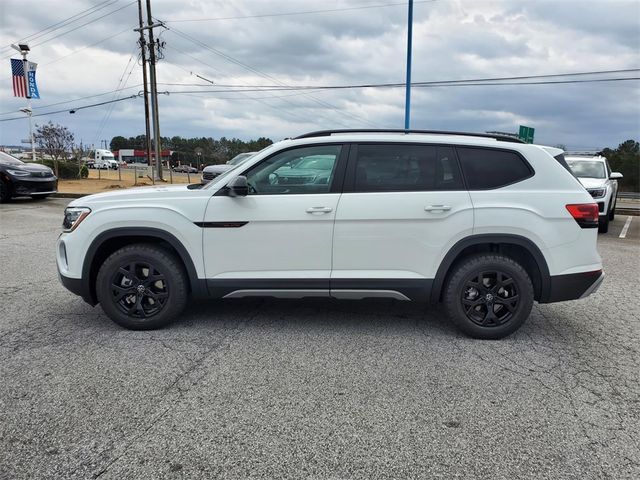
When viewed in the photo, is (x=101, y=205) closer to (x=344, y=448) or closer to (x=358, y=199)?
(x=358, y=199)

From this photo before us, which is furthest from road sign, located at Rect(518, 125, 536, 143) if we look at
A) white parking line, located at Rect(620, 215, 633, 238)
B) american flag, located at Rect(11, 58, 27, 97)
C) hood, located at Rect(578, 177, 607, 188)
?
american flag, located at Rect(11, 58, 27, 97)

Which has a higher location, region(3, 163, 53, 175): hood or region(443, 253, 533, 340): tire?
region(3, 163, 53, 175): hood

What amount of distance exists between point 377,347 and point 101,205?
2736 millimetres

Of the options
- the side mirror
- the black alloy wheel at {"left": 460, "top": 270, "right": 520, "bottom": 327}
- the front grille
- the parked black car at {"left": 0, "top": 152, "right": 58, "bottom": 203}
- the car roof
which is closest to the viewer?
the side mirror

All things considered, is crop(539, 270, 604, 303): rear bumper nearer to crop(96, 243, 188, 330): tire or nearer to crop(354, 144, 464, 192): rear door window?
crop(354, 144, 464, 192): rear door window

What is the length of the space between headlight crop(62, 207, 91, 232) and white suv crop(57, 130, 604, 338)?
1 centimetres

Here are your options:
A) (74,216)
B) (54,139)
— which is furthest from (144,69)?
(74,216)

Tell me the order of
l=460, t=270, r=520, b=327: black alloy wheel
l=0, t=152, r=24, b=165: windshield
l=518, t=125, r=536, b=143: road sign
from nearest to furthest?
l=460, t=270, r=520, b=327: black alloy wheel < l=0, t=152, r=24, b=165: windshield < l=518, t=125, r=536, b=143: road sign

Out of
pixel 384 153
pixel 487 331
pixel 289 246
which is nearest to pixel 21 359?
pixel 289 246

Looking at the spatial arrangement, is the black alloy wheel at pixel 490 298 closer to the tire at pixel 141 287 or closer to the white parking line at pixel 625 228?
the tire at pixel 141 287

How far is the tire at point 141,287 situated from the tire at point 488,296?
2403mm

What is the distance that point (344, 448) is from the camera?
262 cm

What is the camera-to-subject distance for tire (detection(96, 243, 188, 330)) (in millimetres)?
4191

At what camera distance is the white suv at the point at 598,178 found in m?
10.8
